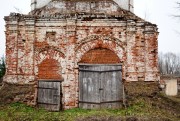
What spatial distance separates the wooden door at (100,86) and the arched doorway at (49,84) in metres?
1.03

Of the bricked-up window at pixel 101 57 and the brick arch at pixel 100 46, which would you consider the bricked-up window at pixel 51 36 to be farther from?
the bricked-up window at pixel 101 57

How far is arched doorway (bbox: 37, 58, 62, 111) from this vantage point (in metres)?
14.6

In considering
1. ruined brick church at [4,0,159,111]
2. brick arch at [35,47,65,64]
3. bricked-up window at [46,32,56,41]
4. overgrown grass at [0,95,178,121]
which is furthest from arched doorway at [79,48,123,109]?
bricked-up window at [46,32,56,41]

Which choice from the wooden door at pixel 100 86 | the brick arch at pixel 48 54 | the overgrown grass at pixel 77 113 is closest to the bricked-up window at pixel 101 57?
the wooden door at pixel 100 86

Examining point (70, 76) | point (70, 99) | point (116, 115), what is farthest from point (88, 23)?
point (116, 115)

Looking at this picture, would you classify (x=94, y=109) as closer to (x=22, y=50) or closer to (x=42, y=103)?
(x=42, y=103)

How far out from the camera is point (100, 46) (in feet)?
48.4

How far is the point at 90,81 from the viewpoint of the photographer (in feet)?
48.2

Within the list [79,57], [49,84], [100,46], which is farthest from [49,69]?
[100,46]

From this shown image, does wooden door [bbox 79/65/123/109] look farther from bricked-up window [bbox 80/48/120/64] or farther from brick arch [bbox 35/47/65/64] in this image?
brick arch [bbox 35/47/65/64]

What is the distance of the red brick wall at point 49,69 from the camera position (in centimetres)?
1470

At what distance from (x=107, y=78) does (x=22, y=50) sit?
4.03 meters

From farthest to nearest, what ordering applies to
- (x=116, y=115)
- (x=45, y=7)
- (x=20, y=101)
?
(x=45, y=7) → (x=20, y=101) → (x=116, y=115)

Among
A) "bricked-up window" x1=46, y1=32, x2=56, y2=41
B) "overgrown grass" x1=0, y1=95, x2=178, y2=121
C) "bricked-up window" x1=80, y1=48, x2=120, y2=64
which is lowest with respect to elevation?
"overgrown grass" x1=0, y1=95, x2=178, y2=121
